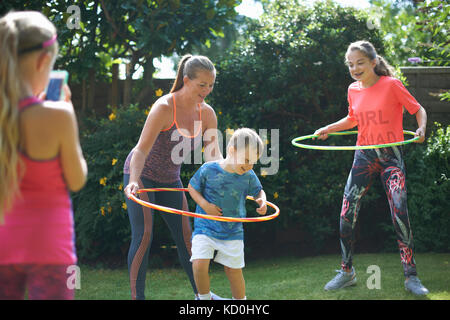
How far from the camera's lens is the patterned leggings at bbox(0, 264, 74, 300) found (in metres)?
1.99

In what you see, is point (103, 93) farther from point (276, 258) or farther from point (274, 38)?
point (276, 258)

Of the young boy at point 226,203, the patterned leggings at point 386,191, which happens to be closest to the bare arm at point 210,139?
the young boy at point 226,203

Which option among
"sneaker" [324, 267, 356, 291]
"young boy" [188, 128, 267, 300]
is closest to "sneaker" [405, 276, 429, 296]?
"sneaker" [324, 267, 356, 291]

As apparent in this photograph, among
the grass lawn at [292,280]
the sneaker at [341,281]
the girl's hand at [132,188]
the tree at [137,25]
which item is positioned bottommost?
the grass lawn at [292,280]

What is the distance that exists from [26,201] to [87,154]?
3.90m

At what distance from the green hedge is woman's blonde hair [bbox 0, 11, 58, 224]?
3.41m

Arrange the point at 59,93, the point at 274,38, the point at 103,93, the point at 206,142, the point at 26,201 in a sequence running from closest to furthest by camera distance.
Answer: the point at 26,201, the point at 59,93, the point at 206,142, the point at 274,38, the point at 103,93

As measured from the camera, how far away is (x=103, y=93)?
23.5 ft

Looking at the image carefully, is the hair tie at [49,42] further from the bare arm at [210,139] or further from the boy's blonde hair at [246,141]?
the bare arm at [210,139]

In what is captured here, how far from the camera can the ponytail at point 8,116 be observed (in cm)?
191

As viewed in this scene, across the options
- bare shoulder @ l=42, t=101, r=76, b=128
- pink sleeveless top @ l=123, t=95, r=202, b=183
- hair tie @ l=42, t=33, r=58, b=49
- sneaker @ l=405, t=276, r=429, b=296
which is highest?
hair tie @ l=42, t=33, r=58, b=49

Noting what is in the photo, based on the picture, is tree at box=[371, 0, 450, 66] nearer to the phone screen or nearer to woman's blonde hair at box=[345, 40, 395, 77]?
woman's blonde hair at box=[345, 40, 395, 77]

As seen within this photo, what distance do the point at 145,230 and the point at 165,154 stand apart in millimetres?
551
